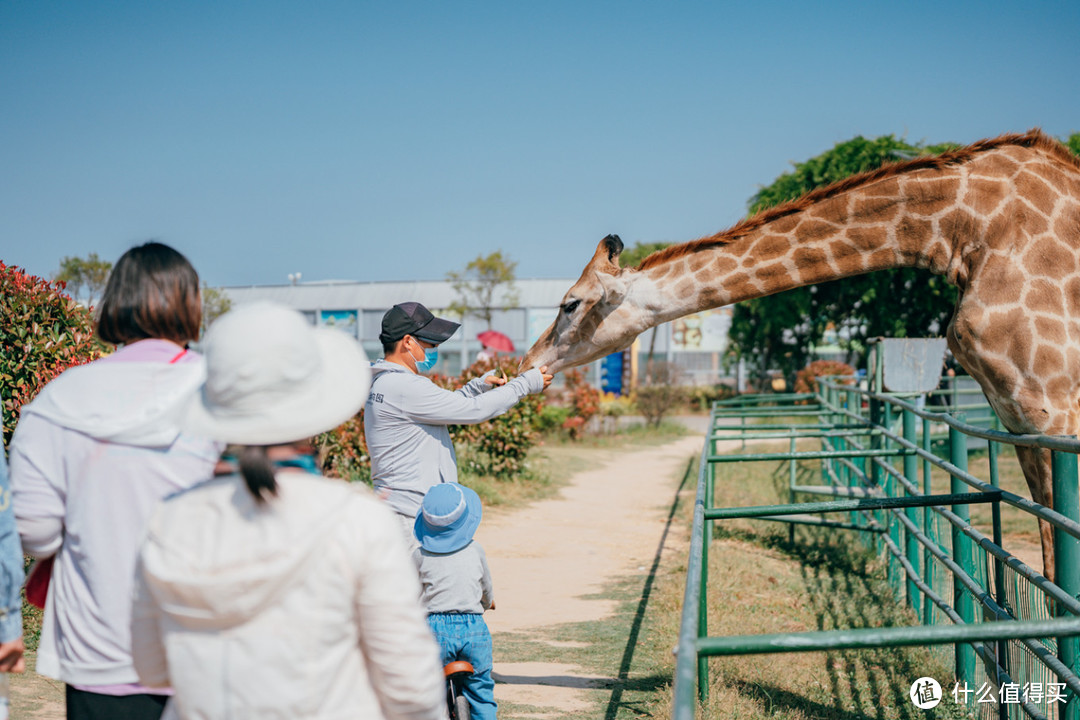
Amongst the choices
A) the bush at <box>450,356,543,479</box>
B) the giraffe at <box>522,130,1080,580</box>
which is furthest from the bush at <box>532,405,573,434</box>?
the giraffe at <box>522,130,1080,580</box>

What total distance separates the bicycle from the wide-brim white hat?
1.58 metres

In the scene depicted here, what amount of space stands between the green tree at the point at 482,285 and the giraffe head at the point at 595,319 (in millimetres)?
24876

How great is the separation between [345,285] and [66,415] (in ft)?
122

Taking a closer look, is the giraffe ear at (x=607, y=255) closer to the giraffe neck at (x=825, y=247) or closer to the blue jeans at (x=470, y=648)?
the giraffe neck at (x=825, y=247)

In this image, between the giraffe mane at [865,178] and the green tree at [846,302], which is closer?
Answer: the giraffe mane at [865,178]


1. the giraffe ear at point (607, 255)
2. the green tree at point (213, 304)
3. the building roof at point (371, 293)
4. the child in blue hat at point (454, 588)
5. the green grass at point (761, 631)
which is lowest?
the green grass at point (761, 631)

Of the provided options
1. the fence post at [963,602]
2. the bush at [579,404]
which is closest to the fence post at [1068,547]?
the fence post at [963,602]

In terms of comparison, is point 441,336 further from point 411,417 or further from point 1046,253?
point 1046,253

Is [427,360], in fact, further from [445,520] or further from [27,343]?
[27,343]

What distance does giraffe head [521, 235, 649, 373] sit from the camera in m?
4.64

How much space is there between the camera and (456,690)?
286 centimetres

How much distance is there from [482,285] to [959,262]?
1073 inches

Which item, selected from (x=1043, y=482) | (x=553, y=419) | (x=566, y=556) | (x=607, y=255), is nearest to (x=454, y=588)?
(x=607, y=255)

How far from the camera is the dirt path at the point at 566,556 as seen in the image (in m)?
4.48
